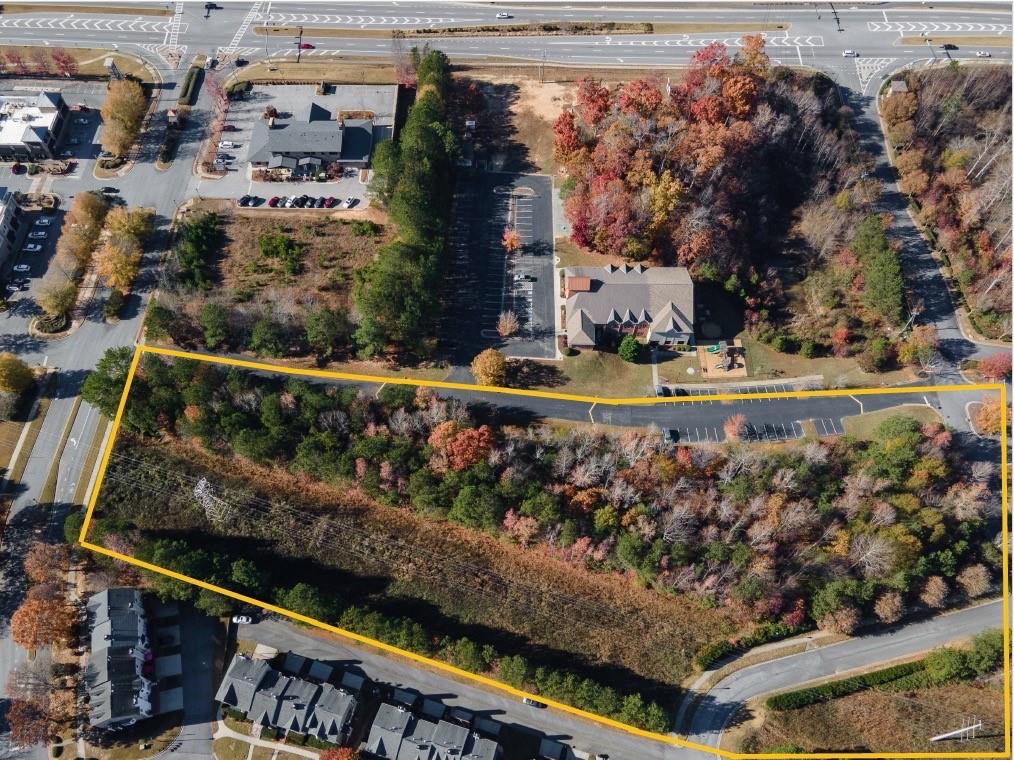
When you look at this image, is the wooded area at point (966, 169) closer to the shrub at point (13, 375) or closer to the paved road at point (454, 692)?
the paved road at point (454, 692)

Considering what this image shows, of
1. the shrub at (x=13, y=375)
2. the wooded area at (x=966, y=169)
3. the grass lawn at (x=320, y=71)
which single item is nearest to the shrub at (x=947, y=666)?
the wooded area at (x=966, y=169)

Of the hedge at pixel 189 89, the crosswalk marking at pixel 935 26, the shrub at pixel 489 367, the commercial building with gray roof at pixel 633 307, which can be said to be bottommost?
the shrub at pixel 489 367

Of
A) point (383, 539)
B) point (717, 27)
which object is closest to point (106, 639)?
point (383, 539)

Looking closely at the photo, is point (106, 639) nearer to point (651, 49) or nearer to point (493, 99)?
point (493, 99)

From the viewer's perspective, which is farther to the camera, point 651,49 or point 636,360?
point 651,49

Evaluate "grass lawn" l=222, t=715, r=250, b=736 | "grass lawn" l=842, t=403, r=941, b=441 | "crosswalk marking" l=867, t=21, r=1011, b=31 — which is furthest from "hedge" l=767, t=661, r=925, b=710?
"crosswalk marking" l=867, t=21, r=1011, b=31

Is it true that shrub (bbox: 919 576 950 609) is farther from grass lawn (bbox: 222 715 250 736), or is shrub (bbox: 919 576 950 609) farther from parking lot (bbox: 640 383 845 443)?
grass lawn (bbox: 222 715 250 736)
